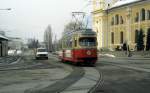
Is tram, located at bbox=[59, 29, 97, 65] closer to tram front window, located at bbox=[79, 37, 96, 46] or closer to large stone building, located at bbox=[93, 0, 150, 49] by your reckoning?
tram front window, located at bbox=[79, 37, 96, 46]

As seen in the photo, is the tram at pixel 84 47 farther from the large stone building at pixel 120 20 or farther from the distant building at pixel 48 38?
the distant building at pixel 48 38

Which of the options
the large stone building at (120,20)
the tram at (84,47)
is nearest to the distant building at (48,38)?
the large stone building at (120,20)

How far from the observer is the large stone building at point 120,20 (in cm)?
9512

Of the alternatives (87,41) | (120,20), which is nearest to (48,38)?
(120,20)

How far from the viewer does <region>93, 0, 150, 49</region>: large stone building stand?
95.1m

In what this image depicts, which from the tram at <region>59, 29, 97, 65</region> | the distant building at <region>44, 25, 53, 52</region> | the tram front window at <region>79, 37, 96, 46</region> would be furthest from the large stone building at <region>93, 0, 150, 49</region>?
the tram front window at <region>79, 37, 96, 46</region>

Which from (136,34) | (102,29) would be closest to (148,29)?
(136,34)

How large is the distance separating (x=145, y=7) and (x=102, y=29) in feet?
74.2

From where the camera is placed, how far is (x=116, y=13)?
108 m

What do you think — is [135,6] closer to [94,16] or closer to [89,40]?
[94,16]

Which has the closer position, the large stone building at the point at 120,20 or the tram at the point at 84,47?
the tram at the point at 84,47

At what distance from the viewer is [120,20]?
4156 inches

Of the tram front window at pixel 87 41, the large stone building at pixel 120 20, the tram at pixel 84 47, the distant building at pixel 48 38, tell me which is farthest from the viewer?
the distant building at pixel 48 38

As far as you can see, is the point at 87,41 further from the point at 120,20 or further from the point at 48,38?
the point at 48,38
